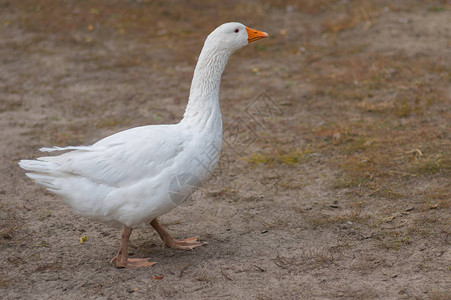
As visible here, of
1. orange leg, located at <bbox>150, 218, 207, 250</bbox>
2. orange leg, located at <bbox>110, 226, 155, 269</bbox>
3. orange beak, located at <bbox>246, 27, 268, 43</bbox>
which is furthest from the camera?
orange beak, located at <bbox>246, 27, 268, 43</bbox>

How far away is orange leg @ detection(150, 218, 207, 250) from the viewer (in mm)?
4809

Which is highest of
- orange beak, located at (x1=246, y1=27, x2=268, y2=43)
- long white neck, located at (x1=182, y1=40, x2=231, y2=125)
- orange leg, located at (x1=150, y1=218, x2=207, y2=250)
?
orange beak, located at (x1=246, y1=27, x2=268, y2=43)

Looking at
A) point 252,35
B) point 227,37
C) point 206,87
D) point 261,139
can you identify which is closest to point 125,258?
point 206,87

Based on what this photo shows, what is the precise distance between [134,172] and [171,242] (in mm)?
925

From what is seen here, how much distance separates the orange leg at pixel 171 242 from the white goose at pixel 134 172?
12.9 inches

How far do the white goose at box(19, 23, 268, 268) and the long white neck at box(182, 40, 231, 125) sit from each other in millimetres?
23

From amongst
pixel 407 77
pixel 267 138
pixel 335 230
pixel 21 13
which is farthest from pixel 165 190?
pixel 21 13

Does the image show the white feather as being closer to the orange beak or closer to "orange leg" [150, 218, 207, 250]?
"orange leg" [150, 218, 207, 250]

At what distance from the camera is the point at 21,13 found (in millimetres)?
12469

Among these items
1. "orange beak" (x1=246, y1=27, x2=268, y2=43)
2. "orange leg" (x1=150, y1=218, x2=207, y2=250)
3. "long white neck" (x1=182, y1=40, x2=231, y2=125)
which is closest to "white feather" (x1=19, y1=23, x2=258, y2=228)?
"long white neck" (x1=182, y1=40, x2=231, y2=125)

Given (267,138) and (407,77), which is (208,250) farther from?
(407,77)

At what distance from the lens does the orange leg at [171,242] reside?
4.81 metres

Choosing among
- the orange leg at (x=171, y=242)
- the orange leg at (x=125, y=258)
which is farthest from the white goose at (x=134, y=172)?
the orange leg at (x=171, y=242)

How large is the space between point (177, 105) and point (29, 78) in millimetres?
3086
